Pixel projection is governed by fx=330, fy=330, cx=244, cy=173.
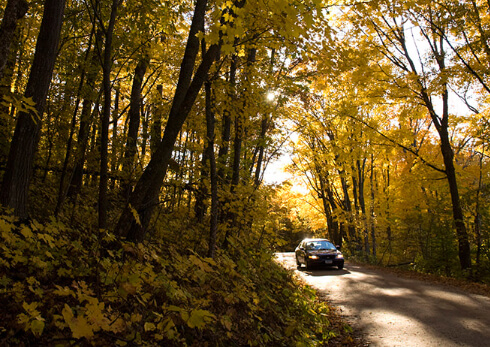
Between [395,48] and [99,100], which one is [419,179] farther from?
[99,100]

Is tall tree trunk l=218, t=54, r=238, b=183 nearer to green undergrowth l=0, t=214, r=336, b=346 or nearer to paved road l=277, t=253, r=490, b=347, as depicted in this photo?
green undergrowth l=0, t=214, r=336, b=346

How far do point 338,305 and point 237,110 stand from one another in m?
5.24

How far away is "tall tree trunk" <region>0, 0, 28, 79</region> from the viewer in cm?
398

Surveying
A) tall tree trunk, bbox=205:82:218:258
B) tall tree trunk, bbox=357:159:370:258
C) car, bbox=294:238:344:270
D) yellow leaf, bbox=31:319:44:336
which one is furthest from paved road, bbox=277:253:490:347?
tall tree trunk, bbox=357:159:370:258

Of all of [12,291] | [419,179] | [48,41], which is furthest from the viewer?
[419,179]

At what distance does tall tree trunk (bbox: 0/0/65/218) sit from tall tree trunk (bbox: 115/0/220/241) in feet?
4.72

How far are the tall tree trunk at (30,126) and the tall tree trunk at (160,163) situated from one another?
144 cm

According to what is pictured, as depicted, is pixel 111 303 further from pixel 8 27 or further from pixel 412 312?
pixel 412 312

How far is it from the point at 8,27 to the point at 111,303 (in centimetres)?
358

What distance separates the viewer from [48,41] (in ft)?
16.4

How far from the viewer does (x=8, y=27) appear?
4090 millimetres

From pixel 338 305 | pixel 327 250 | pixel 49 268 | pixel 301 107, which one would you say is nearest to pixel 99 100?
pixel 49 268

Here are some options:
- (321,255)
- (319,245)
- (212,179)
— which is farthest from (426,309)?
(319,245)

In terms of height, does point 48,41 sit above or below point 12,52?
below
